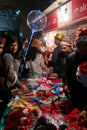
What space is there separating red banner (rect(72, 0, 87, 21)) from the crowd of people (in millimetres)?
811

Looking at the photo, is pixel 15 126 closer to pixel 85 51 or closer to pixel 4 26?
pixel 85 51

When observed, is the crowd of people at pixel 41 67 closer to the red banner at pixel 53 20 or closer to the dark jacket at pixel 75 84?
the dark jacket at pixel 75 84

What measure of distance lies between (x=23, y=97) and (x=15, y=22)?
17.8 m

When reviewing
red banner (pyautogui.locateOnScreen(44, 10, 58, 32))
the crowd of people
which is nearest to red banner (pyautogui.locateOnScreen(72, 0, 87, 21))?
the crowd of people

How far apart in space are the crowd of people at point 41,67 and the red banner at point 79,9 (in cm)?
81

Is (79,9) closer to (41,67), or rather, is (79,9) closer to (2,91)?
(41,67)

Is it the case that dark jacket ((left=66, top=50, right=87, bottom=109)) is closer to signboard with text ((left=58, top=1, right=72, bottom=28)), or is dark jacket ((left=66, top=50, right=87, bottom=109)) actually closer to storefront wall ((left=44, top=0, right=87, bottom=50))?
storefront wall ((left=44, top=0, right=87, bottom=50))

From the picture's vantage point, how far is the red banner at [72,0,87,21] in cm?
652

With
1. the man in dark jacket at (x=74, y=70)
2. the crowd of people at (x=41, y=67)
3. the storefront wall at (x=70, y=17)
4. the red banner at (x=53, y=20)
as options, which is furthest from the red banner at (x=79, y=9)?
the man in dark jacket at (x=74, y=70)

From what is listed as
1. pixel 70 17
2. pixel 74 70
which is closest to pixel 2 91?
pixel 74 70

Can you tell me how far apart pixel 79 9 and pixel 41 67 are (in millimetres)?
2024

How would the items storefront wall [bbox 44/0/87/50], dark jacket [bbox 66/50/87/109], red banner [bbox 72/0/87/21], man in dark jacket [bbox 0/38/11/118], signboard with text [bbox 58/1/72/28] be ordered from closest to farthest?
dark jacket [bbox 66/50/87/109] < man in dark jacket [bbox 0/38/11/118] < red banner [bbox 72/0/87/21] < storefront wall [bbox 44/0/87/50] < signboard with text [bbox 58/1/72/28]

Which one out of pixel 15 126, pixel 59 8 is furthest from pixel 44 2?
pixel 15 126

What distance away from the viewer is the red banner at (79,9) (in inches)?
257
